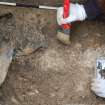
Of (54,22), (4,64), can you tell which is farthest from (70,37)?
(4,64)

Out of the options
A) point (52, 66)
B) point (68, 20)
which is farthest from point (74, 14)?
point (52, 66)

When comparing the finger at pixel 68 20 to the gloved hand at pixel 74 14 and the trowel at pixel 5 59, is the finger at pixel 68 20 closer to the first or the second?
the gloved hand at pixel 74 14

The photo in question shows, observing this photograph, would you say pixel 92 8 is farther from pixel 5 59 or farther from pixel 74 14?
pixel 5 59

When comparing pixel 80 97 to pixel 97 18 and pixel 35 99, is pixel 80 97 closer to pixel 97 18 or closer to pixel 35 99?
pixel 35 99

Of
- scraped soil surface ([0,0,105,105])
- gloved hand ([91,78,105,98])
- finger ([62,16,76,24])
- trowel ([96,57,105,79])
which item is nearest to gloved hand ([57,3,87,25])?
finger ([62,16,76,24])

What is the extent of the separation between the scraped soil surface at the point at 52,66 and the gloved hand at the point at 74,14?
11cm

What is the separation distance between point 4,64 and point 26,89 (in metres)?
0.17

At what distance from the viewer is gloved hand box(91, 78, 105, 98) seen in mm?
1876

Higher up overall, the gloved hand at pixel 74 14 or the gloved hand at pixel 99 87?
the gloved hand at pixel 74 14

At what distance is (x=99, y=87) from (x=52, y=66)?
29cm

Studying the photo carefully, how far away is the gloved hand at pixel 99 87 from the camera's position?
1.88 meters

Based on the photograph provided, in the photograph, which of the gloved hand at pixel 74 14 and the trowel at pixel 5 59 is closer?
the trowel at pixel 5 59

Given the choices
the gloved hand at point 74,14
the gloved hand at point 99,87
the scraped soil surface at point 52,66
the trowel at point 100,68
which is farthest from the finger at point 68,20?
the gloved hand at point 99,87

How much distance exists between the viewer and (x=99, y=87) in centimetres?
189
